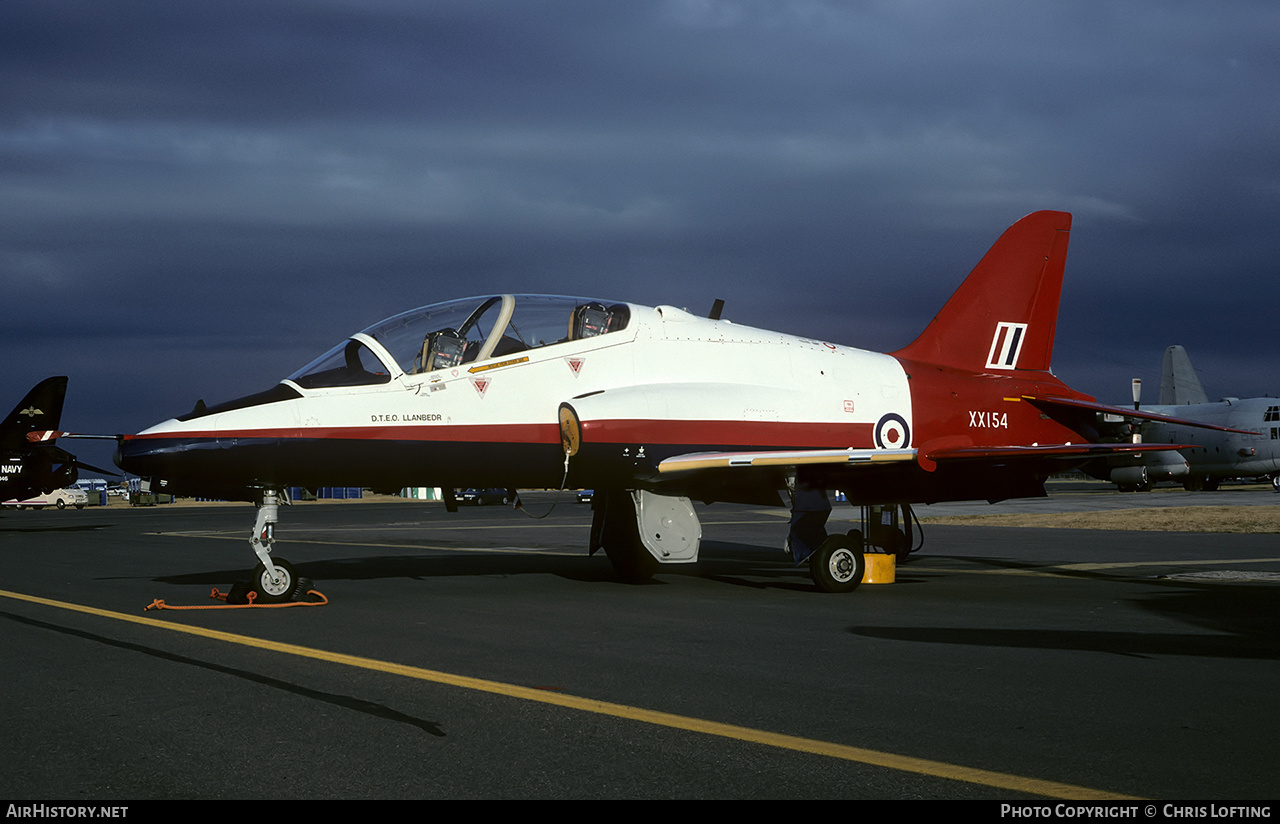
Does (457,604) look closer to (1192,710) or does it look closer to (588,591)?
(588,591)

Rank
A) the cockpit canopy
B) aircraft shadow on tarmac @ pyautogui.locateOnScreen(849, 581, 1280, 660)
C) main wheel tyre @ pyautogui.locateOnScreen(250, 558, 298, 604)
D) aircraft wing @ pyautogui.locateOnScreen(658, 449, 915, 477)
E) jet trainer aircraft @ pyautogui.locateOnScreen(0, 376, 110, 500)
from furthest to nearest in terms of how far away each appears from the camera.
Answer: jet trainer aircraft @ pyautogui.locateOnScreen(0, 376, 110, 500) → aircraft wing @ pyautogui.locateOnScreen(658, 449, 915, 477) → the cockpit canopy → main wheel tyre @ pyautogui.locateOnScreen(250, 558, 298, 604) → aircraft shadow on tarmac @ pyautogui.locateOnScreen(849, 581, 1280, 660)

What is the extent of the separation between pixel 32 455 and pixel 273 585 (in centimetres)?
2693

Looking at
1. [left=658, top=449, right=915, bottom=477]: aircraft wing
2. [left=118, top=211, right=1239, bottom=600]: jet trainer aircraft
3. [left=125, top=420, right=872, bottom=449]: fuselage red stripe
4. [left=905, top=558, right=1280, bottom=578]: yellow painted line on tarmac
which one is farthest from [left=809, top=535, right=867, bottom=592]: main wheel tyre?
[left=905, top=558, right=1280, bottom=578]: yellow painted line on tarmac

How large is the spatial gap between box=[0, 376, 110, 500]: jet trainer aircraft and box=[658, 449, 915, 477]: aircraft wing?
90.6ft

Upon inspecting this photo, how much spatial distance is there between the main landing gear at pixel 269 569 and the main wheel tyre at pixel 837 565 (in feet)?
20.0

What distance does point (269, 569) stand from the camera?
443 inches

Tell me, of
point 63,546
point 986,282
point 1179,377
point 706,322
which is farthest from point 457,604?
point 1179,377

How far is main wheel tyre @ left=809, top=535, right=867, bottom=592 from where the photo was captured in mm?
12875

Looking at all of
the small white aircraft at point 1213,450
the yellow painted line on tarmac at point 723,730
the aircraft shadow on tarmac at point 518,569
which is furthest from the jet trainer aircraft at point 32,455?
the small white aircraft at point 1213,450

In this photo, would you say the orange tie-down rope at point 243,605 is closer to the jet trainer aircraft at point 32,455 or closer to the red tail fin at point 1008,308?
the red tail fin at point 1008,308

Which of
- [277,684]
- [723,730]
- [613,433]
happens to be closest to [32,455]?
[613,433]

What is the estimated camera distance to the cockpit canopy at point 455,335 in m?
11.8

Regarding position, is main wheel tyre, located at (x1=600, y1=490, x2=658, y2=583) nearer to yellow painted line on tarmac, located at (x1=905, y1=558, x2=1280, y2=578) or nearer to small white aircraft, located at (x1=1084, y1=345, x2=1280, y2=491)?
yellow painted line on tarmac, located at (x1=905, y1=558, x2=1280, y2=578)

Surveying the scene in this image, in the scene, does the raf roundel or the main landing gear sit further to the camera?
the raf roundel
